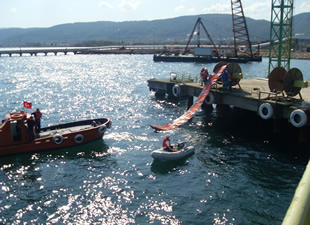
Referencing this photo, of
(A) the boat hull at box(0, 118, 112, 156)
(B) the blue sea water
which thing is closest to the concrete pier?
(B) the blue sea water

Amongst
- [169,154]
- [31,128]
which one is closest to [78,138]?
[31,128]

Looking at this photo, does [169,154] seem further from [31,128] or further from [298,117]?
[31,128]

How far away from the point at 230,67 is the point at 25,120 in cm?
2376

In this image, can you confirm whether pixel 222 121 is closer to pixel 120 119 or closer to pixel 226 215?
pixel 120 119

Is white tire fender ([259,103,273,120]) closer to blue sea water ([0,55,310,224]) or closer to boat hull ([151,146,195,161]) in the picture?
blue sea water ([0,55,310,224])

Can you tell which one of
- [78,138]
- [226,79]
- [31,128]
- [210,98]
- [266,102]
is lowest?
[78,138]

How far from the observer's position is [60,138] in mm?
29828

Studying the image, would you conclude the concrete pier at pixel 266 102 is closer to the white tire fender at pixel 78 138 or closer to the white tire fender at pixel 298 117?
the white tire fender at pixel 298 117

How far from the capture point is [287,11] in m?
52.3

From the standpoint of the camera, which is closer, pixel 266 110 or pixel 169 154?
pixel 169 154

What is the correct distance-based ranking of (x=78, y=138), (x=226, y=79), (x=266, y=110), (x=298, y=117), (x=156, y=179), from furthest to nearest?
1. (x=226, y=79)
2. (x=78, y=138)
3. (x=266, y=110)
4. (x=298, y=117)
5. (x=156, y=179)

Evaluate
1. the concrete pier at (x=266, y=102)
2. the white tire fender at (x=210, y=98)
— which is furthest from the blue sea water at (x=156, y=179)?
the concrete pier at (x=266, y=102)

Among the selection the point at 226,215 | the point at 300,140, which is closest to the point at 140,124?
the point at 300,140

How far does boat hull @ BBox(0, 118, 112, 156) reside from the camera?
94.6ft
